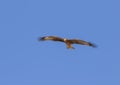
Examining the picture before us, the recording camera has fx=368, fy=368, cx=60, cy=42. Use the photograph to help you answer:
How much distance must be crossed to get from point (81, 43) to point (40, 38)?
5048mm

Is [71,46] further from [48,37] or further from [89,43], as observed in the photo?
[48,37]

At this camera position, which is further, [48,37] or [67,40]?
[48,37]

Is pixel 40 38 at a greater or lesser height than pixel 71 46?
greater

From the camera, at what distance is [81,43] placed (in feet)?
114

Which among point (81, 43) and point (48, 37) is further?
point (48, 37)

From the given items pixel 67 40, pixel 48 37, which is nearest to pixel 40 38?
pixel 48 37

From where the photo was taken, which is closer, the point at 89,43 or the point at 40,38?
the point at 89,43

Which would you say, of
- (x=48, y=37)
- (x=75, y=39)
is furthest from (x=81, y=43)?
(x=48, y=37)

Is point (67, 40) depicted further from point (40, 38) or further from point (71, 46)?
point (40, 38)

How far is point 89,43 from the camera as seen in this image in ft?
112

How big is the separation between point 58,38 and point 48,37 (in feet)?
5.23

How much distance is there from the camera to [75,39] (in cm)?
3434

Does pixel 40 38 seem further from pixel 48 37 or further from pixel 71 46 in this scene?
pixel 71 46

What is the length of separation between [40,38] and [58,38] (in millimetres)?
2403
